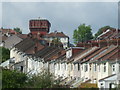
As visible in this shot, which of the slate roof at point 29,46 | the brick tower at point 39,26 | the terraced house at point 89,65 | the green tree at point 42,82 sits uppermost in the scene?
the brick tower at point 39,26

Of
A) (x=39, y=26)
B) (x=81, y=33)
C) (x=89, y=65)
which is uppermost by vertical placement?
(x=39, y=26)

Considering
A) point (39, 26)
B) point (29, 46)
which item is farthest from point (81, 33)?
point (39, 26)

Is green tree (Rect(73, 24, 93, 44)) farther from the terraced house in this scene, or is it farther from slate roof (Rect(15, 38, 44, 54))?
the terraced house

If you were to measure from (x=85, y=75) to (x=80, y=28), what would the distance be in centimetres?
7590

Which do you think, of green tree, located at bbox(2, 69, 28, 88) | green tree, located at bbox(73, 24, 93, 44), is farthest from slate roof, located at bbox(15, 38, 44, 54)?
green tree, located at bbox(2, 69, 28, 88)

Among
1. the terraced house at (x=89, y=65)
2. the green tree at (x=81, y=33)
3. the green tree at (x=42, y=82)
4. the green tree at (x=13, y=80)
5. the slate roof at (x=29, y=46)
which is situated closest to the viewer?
the terraced house at (x=89, y=65)

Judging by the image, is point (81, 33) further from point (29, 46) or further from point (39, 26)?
point (39, 26)

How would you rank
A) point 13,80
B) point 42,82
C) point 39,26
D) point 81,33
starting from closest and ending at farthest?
point 13,80, point 42,82, point 81,33, point 39,26

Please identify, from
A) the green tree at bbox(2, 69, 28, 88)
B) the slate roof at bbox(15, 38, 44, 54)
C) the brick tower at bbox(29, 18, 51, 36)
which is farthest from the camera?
the brick tower at bbox(29, 18, 51, 36)

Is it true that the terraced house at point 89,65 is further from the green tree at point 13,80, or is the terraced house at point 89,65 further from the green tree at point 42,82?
the green tree at point 13,80

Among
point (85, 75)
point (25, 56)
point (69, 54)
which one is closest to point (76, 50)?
point (69, 54)


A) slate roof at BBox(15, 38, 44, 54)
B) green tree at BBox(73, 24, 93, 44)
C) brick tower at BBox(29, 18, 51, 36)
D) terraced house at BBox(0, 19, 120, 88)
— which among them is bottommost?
terraced house at BBox(0, 19, 120, 88)

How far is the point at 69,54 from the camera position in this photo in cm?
5362

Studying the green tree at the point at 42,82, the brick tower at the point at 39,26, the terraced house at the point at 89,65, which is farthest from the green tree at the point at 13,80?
the brick tower at the point at 39,26
